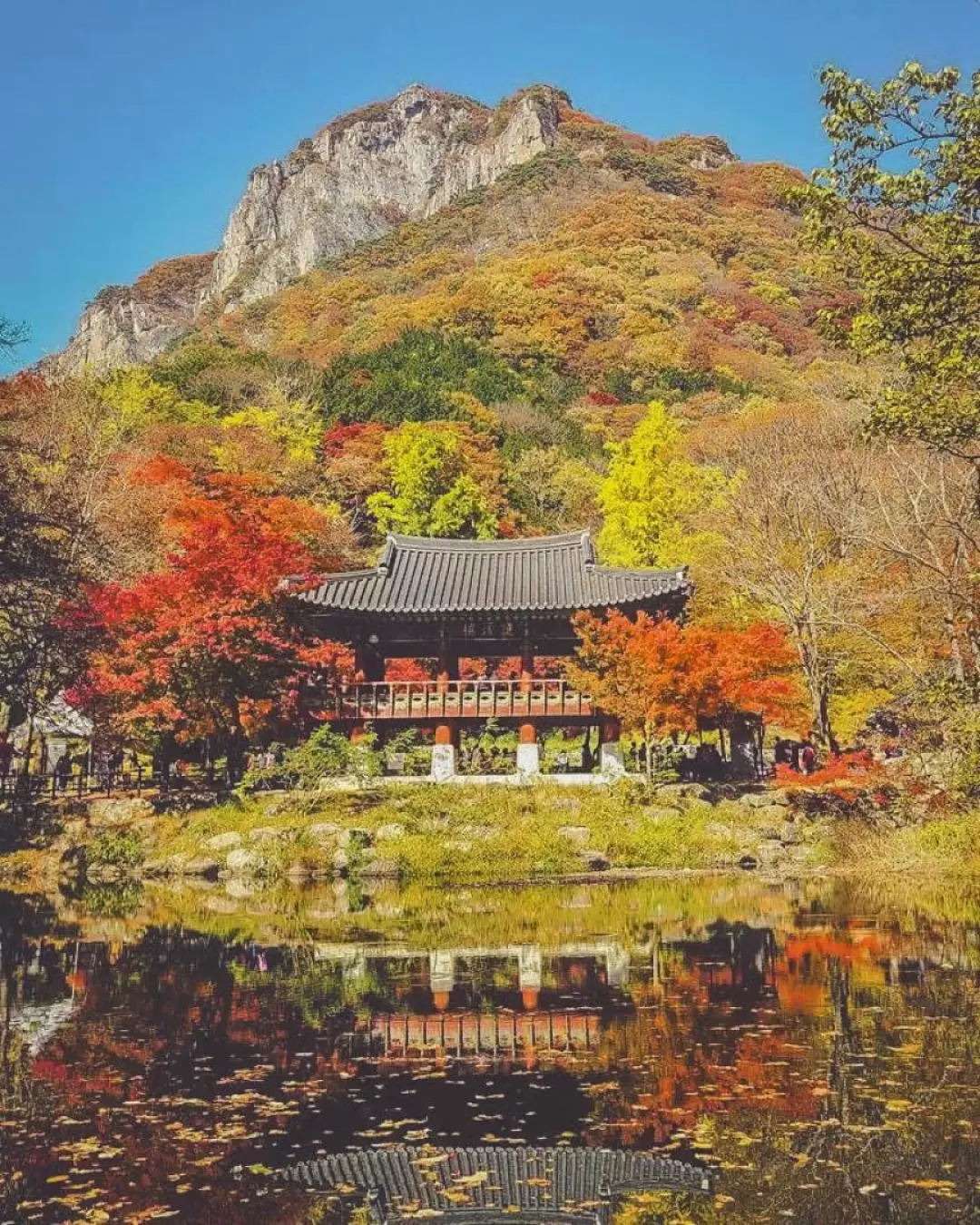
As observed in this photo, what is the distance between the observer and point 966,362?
494 inches

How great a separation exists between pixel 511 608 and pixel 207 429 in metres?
25.8

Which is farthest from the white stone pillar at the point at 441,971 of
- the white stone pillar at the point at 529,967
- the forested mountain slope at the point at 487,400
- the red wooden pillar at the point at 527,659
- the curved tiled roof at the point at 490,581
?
the red wooden pillar at the point at 527,659

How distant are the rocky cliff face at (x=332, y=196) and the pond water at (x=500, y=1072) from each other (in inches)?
4870

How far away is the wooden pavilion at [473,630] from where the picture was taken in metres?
30.5

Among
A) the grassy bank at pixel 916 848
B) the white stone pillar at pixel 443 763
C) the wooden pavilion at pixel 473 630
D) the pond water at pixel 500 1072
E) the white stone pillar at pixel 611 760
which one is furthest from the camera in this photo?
the wooden pavilion at pixel 473 630

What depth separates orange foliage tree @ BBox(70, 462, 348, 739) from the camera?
1043 inches

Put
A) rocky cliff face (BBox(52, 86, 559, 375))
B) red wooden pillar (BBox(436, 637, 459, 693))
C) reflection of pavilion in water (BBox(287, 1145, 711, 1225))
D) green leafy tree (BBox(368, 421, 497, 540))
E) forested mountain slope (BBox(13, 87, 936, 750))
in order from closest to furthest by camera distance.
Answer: reflection of pavilion in water (BBox(287, 1145, 711, 1225))
forested mountain slope (BBox(13, 87, 936, 750))
red wooden pillar (BBox(436, 637, 459, 693))
green leafy tree (BBox(368, 421, 497, 540))
rocky cliff face (BBox(52, 86, 559, 375))

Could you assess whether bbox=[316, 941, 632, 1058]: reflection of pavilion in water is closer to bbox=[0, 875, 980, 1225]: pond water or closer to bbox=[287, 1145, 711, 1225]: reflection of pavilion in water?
bbox=[0, 875, 980, 1225]: pond water

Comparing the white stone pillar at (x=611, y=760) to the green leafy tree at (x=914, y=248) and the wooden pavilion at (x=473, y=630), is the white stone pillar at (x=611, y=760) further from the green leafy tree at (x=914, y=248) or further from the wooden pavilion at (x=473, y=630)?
the green leafy tree at (x=914, y=248)

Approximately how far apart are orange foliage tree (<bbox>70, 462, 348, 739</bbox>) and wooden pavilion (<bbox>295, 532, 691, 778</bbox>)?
1.67 metres

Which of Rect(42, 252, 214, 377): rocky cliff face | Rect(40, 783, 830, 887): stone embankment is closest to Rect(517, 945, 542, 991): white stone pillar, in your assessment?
Rect(40, 783, 830, 887): stone embankment

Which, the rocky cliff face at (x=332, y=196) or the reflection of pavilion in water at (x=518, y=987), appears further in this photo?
the rocky cliff face at (x=332, y=196)

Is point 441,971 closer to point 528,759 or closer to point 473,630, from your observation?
point 528,759

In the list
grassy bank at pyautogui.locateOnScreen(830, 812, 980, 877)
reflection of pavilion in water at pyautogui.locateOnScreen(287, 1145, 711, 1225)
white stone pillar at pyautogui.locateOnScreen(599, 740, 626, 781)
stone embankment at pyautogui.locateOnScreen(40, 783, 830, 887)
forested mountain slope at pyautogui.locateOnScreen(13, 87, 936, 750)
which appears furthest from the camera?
white stone pillar at pyautogui.locateOnScreen(599, 740, 626, 781)
